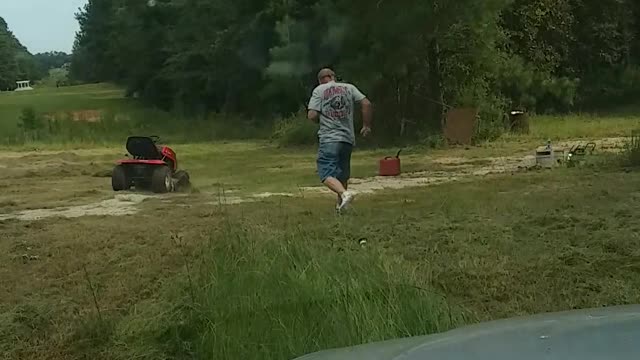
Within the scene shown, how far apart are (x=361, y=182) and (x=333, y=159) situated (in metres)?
4.09

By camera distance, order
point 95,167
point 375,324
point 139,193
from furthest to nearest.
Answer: point 95,167 → point 139,193 → point 375,324

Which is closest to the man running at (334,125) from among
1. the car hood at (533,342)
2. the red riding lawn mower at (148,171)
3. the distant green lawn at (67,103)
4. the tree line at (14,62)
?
the red riding lawn mower at (148,171)

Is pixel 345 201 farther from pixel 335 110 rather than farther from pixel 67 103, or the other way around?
pixel 67 103

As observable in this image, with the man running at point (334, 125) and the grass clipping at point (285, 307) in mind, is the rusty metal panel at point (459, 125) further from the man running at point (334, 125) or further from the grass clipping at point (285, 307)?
the grass clipping at point (285, 307)

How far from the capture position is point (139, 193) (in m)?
13.0

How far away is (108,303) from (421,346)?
3.63m

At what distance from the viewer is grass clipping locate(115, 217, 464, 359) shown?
4172 mm

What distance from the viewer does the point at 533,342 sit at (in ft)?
7.29

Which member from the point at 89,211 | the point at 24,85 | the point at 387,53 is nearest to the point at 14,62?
the point at 24,85

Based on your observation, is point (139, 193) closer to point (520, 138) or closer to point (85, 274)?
point (85, 274)

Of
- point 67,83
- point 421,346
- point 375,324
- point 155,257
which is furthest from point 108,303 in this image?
point 67,83

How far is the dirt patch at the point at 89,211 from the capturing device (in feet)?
34.6

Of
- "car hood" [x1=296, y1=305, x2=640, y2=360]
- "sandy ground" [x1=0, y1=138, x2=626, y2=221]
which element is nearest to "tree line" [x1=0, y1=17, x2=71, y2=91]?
"sandy ground" [x1=0, y1=138, x2=626, y2=221]

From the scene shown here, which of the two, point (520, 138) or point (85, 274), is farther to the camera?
point (520, 138)
